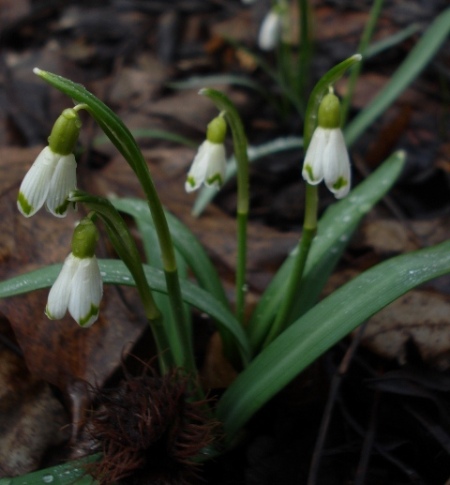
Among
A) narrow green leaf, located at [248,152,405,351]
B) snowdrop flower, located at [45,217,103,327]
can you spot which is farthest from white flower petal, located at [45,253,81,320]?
narrow green leaf, located at [248,152,405,351]

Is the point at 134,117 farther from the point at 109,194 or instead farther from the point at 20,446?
the point at 20,446

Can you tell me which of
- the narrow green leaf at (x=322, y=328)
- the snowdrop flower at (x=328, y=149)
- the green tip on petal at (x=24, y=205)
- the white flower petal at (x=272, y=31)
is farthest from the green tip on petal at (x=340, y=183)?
the white flower petal at (x=272, y=31)

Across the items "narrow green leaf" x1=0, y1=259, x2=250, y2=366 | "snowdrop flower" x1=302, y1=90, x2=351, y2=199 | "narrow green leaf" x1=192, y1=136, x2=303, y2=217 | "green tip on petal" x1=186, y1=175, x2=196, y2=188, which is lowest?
"narrow green leaf" x1=192, y1=136, x2=303, y2=217

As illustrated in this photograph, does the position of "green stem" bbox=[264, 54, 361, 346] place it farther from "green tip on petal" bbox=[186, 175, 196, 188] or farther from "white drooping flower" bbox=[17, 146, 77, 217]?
"white drooping flower" bbox=[17, 146, 77, 217]

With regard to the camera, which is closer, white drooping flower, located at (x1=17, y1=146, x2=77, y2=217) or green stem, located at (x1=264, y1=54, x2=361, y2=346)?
white drooping flower, located at (x1=17, y1=146, x2=77, y2=217)

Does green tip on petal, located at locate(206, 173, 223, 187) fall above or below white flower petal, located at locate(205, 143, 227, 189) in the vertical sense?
below

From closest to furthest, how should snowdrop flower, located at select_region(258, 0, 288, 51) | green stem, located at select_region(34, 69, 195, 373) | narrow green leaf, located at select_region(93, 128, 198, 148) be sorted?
green stem, located at select_region(34, 69, 195, 373), narrow green leaf, located at select_region(93, 128, 198, 148), snowdrop flower, located at select_region(258, 0, 288, 51)

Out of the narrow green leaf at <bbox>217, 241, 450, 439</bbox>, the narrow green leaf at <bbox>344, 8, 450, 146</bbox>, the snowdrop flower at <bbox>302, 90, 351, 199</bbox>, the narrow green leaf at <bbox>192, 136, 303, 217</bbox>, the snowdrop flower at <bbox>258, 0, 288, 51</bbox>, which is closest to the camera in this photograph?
the snowdrop flower at <bbox>302, 90, 351, 199</bbox>

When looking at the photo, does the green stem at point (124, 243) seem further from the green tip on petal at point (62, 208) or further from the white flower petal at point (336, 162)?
the white flower petal at point (336, 162)

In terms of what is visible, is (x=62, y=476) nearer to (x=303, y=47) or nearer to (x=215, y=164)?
(x=215, y=164)
